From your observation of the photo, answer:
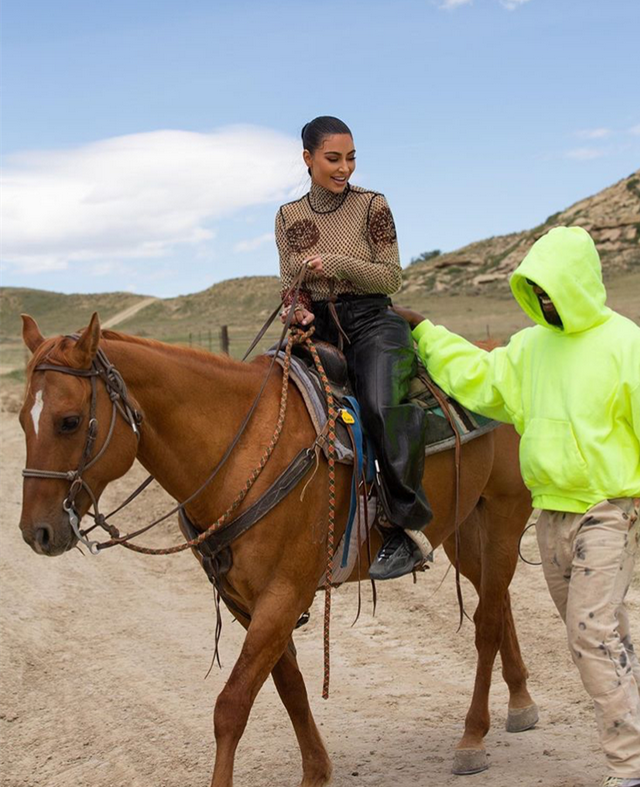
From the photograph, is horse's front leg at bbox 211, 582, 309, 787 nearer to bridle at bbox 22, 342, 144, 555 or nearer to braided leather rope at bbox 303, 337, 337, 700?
braided leather rope at bbox 303, 337, 337, 700

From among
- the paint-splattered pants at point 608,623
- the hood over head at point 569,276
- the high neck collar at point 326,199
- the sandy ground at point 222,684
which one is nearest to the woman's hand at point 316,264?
the high neck collar at point 326,199

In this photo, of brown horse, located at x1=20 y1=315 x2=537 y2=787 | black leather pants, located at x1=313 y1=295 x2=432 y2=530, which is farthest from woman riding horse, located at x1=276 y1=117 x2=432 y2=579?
brown horse, located at x1=20 y1=315 x2=537 y2=787

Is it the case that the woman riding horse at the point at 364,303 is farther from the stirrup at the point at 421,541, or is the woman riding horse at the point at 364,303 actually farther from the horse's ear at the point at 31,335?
the horse's ear at the point at 31,335

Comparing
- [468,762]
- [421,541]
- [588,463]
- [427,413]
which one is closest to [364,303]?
[427,413]

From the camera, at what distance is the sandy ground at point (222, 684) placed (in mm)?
5582

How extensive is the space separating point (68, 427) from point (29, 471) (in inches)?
9.2

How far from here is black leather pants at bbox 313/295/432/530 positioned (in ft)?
16.2

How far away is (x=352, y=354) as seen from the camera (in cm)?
525

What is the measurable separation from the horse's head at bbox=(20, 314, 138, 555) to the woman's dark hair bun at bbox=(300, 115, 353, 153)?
5.73ft

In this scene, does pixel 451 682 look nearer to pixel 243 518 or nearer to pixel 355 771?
pixel 355 771

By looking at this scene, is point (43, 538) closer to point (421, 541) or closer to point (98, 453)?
point (98, 453)

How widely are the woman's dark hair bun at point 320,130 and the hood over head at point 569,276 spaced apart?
54.2 inches

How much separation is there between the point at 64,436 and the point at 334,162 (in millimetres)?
2033

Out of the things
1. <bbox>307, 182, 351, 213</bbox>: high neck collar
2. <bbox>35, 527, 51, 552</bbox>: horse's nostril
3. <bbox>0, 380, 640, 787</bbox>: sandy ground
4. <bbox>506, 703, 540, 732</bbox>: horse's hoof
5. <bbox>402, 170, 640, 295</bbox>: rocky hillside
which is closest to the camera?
<bbox>35, 527, 51, 552</bbox>: horse's nostril
